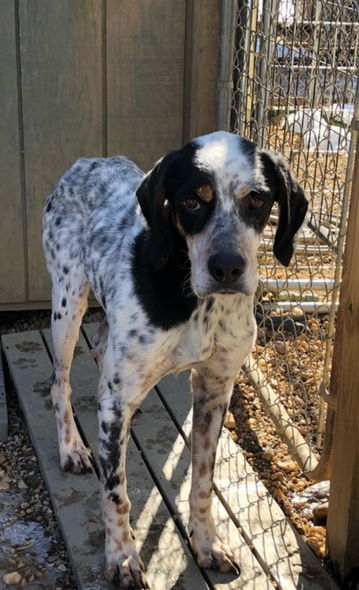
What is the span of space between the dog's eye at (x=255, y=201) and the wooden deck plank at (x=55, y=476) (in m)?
1.35

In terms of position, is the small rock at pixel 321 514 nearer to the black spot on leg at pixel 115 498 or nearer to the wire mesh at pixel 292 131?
the wire mesh at pixel 292 131

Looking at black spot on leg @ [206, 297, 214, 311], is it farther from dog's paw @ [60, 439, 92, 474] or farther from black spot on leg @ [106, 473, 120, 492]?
dog's paw @ [60, 439, 92, 474]

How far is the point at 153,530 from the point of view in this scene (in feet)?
10.7

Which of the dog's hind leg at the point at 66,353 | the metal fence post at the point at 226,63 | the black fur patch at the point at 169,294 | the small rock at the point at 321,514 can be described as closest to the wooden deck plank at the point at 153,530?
the dog's hind leg at the point at 66,353

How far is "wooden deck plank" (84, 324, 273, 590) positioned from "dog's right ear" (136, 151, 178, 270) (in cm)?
110

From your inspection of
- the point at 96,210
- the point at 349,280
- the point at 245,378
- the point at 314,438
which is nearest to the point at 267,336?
the point at 245,378

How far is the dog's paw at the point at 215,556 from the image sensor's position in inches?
121

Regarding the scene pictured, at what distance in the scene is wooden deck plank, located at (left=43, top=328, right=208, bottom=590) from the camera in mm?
3053

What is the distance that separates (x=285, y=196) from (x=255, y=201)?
150mm

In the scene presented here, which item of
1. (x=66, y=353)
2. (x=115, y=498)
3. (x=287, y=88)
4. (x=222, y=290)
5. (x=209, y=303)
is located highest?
(x=287, y=88)

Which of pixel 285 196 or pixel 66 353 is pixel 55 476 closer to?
pixel 66 353

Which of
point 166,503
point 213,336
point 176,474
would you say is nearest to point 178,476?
point 176,474

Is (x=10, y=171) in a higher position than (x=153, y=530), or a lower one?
higher

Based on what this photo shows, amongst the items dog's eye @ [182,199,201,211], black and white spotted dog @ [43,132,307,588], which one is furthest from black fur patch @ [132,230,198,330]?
dog's eye @ [182,199,201,211]
